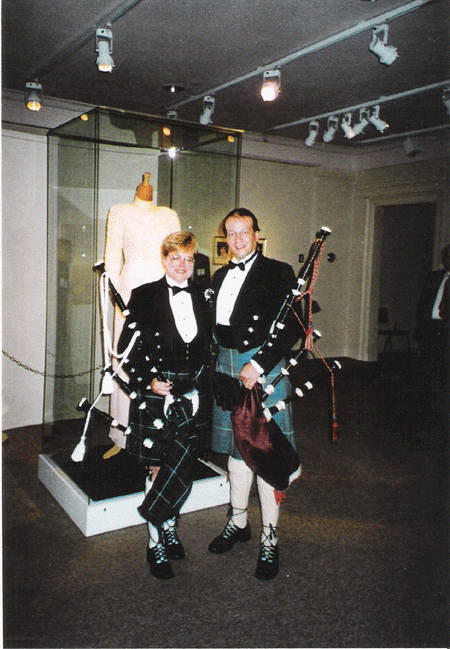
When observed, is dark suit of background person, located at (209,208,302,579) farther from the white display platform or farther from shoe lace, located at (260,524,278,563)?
the white display platform

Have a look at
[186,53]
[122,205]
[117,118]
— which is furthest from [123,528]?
[186,53]

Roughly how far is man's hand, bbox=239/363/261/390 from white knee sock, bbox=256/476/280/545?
1.49 ft

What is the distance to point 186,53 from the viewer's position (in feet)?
13.3

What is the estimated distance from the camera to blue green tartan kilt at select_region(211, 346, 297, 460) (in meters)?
2.44

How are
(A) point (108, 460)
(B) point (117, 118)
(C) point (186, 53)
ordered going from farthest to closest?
(C) point (186, 53)
(A) point (108, 460)
(B) point (117, 118)

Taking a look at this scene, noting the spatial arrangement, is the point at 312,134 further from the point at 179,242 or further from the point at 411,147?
the point at 179,242

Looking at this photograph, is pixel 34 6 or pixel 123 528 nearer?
pixel 123 528

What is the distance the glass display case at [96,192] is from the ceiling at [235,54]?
0.66 metres

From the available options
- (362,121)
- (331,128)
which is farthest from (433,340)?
→ (331,128)

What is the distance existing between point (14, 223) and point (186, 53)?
191 cm

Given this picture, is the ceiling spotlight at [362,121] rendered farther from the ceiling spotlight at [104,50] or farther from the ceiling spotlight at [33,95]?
the ceiling spotlight at [33,95]

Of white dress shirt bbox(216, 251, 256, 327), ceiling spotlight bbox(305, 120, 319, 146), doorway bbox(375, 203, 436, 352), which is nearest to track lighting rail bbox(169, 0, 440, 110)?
ceiling spotlight bbox(305, 120, 319, 146)

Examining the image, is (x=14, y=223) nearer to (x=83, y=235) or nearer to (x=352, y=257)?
(x=83, y=235)

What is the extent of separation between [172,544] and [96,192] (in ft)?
6.68
